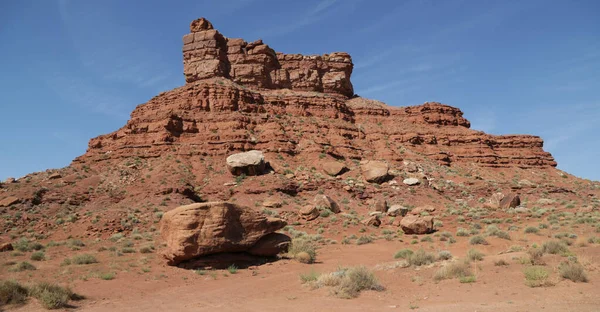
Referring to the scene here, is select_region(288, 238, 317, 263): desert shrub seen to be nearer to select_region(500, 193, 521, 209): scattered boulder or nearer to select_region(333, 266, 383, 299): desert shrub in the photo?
select_region(333, 266, 383, 299): desert shrub

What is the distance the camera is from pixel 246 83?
2093 inches

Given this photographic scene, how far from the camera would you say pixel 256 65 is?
53.9 m

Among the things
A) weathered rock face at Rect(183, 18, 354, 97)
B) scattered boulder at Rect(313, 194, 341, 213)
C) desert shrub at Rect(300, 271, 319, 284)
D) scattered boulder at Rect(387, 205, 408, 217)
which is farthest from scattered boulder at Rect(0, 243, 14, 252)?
weathered rock face at Rect(183, 18, 354, 97)

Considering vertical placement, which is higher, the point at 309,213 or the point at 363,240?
the point at 309,213

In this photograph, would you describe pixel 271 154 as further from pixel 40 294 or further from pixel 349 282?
pixel 40 294

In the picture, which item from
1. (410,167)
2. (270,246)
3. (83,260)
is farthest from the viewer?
(410,167)

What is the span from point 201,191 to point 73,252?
15.4m

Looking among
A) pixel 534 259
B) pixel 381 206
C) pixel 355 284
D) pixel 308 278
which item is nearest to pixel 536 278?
pixel 534 259

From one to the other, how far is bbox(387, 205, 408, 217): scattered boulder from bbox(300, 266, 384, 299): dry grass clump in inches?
759

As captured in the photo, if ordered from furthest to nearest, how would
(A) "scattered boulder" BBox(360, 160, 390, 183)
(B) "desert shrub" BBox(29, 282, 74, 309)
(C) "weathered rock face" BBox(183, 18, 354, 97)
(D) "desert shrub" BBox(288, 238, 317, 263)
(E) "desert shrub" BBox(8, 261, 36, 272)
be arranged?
(C) "weathered rock face" BBox(183, 18, 354, 97) < (A) "scattered boulder" BBox(360, 160, 390, 183) < (D) "desert shrub" BBox(288, 238, 317, 263) < (E) "desert shrub" BBox(8, 261, 36, 272) < (B) "desert shrub" BBox(29, 282, 74, 309)

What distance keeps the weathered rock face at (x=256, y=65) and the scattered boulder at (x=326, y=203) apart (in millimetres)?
25674

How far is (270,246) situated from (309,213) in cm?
1204

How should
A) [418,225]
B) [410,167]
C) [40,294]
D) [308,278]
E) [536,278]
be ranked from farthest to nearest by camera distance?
[410,167]
[418,225]
[308,278]
[40,294]
[536,278]

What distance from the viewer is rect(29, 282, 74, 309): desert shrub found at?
10023mm
